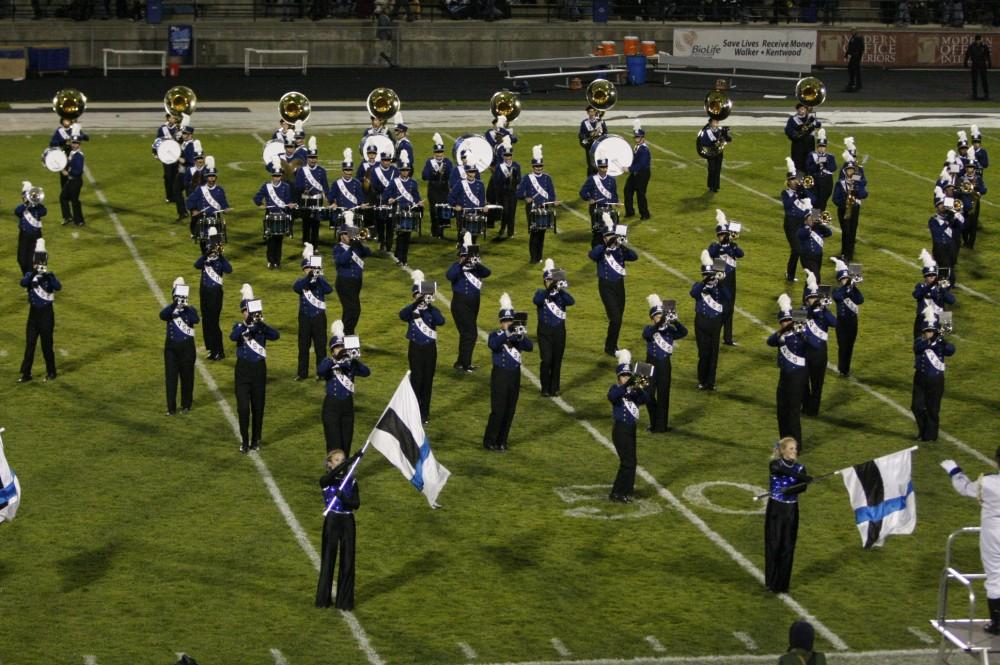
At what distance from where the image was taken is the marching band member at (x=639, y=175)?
1088 inches

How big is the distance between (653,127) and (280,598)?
2400cm

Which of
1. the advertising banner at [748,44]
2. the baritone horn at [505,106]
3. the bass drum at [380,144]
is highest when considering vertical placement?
the advertising banner at [748,44]

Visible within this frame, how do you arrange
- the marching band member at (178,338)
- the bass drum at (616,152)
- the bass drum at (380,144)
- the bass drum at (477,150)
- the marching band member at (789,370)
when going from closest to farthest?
the marching band member at (789,370) → the marching band member at (178,338) → the bass drum at (477,150) → the bass drum at (616,152) → the bass drum at (380,144)

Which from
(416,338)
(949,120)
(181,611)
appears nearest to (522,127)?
(949,120)

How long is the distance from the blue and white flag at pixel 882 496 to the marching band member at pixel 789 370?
15.9ft

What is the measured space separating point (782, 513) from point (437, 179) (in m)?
13.2

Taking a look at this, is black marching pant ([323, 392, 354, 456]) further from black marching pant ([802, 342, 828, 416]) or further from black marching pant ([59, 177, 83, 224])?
black marching pant ([59, 177, 83, 224])

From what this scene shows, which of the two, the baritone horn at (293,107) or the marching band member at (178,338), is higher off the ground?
the baritone horn at (293,107)

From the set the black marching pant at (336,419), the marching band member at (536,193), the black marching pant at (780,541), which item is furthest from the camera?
the marching band member at (536,193)

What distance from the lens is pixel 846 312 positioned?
2003cm

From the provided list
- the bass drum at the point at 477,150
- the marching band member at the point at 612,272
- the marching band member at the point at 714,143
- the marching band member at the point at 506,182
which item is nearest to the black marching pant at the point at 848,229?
the marching band member at the point at 714,143

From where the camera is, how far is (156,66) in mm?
44531

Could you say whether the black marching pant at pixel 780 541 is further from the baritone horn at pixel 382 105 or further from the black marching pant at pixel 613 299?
the baritone horn at pixel 382 105

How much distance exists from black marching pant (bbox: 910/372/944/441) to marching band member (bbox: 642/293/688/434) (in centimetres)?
241
